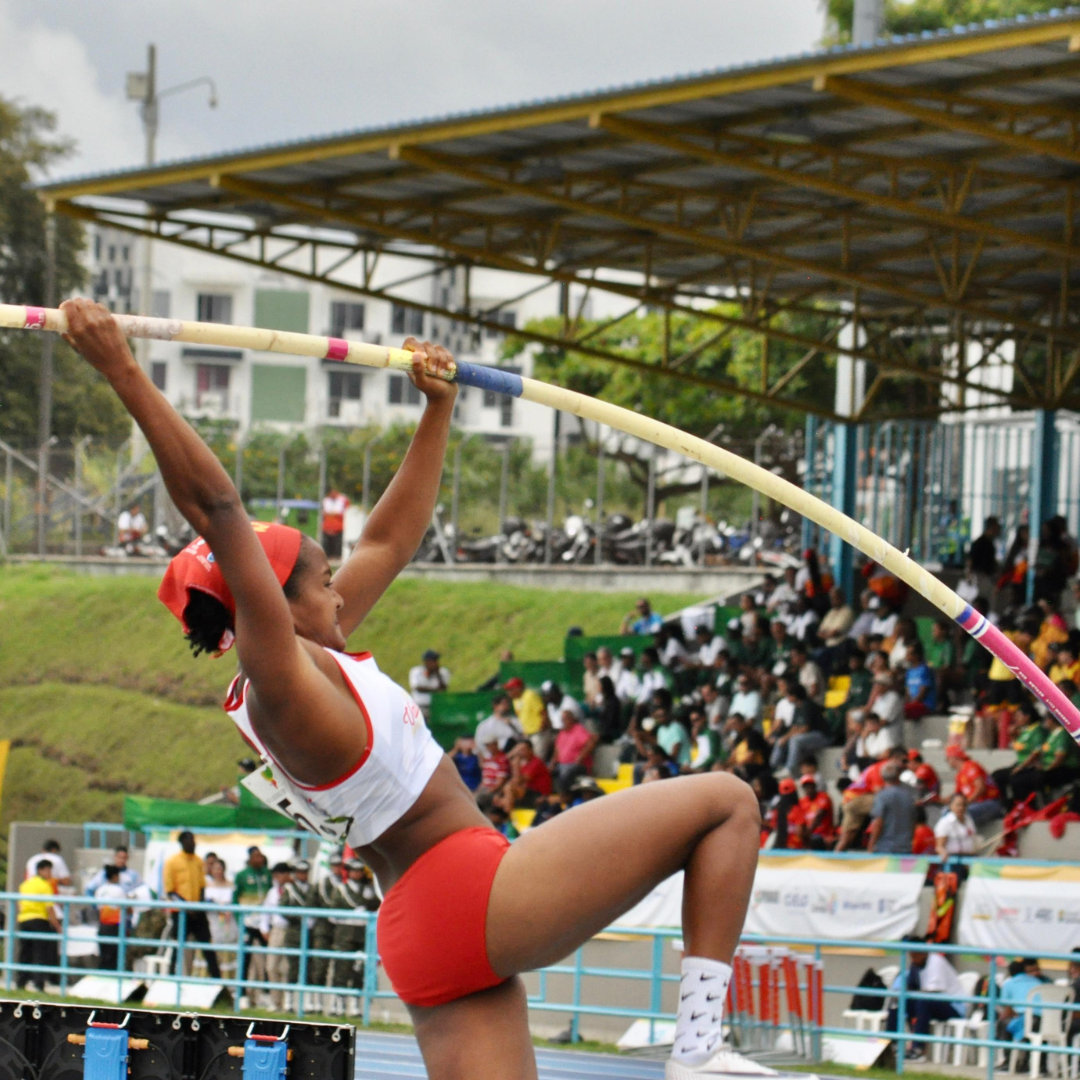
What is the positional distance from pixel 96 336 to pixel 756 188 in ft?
47.9

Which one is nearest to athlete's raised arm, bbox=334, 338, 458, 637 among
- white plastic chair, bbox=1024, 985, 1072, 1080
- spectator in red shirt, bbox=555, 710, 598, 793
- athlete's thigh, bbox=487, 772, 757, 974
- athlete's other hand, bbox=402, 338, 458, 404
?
athlete's other hand, bbox=402, 338, 458, 404

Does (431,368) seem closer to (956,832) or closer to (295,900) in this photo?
(295,900)

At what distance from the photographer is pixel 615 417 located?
4195mm

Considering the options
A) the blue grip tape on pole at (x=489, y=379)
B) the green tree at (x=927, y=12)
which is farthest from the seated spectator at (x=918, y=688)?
the green tree at (x=927, y=12)

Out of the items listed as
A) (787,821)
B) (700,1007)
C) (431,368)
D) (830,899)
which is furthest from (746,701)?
(700,1007)

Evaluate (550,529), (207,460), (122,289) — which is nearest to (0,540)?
(550,529)

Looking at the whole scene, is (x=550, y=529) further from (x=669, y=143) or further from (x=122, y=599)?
(x=669, y=143)

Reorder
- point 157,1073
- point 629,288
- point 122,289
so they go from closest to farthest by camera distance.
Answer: point 157,1073
point 629,288
point 122,289

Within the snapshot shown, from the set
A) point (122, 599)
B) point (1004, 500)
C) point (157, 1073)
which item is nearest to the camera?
point (157, 1073)

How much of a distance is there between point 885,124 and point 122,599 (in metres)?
21.2

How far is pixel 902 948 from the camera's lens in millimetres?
9836

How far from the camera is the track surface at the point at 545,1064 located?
8.55m

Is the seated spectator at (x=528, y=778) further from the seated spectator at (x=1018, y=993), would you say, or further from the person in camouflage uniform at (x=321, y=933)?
the seated spectator at (x=1018, y=993)

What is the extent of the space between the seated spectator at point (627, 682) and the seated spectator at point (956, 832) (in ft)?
20.8
